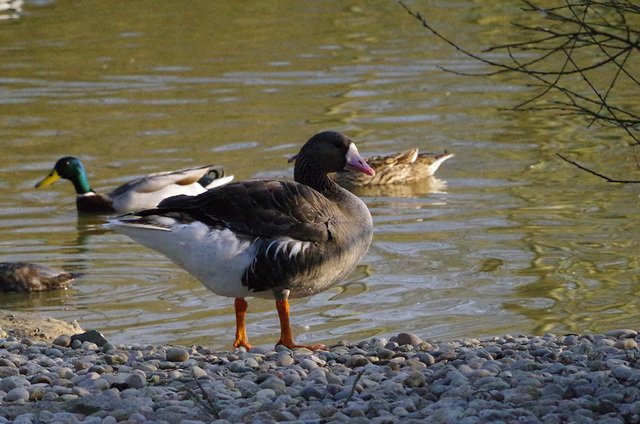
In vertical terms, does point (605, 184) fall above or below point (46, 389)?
below

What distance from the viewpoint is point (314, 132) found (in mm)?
16719

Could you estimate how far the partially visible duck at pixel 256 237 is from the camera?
23.8 ft

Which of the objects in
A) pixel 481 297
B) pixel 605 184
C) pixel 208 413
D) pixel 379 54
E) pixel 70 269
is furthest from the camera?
pixel 379 54

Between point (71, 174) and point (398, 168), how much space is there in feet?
14.3

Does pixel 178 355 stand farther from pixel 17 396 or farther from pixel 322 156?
pixel 322 156

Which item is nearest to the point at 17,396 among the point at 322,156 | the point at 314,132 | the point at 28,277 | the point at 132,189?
the point at 322,156

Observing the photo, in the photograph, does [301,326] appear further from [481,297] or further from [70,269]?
[70,269]

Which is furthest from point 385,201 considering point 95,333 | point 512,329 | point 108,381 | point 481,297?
point 108,381

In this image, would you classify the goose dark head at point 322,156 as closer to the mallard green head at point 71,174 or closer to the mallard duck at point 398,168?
the mallard duck at point 398,168

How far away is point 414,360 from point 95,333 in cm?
242

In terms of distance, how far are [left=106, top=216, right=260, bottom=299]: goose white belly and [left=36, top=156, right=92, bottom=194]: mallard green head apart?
710cm

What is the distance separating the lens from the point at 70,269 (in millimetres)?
11148

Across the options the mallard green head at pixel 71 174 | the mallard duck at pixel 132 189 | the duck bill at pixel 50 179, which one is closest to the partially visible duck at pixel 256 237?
the mallard duck at pixel 132 189

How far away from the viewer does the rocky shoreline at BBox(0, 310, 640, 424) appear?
5.12m
